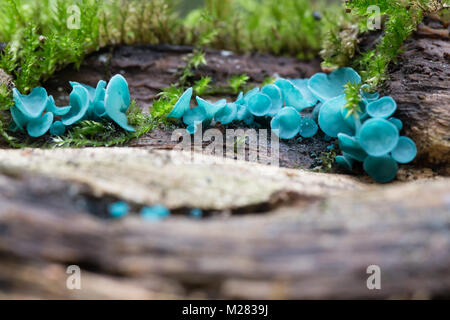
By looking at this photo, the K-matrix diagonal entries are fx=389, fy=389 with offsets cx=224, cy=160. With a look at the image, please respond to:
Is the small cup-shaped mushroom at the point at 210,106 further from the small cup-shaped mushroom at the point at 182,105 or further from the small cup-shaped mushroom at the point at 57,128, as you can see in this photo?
the small cup-shaped mushroom at the point at 57,128

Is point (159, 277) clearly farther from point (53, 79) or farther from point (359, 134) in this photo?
point (53, 79)

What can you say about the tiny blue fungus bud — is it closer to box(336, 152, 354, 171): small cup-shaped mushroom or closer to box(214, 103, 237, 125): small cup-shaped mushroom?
box(214, 103, 237, 125): small cup-shaped mushroom

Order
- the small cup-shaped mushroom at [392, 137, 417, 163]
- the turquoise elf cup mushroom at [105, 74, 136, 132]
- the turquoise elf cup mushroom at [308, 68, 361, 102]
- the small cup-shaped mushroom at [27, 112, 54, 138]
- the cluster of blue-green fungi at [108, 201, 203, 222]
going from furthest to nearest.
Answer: the turquoise elf cup mushroom at [308, 68, 361, 102]
the small cup-shaped mushroom at [27, 112, 54, 138]
the turquoise elf cup mushroom at [105, 74, 136, 132]
the small cup-shaped mushroom at [392, 137, 417, 163]
the cluster of blue-green fungi at [108, 201, 203, 222]

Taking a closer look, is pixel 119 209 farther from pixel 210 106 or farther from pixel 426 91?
pixel 426 91

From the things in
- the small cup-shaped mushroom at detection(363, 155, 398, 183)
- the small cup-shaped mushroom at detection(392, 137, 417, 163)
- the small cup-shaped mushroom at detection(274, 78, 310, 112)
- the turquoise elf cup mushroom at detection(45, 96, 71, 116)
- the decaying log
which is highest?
the small cup-shaped mushroom at detection(274, 78, 310, 112)

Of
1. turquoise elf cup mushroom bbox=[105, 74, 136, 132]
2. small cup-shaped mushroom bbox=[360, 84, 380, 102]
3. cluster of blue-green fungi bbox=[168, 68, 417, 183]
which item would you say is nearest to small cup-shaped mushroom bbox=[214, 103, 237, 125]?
cluster of blue-green fungi bbox=[168, 68, 417, 183]

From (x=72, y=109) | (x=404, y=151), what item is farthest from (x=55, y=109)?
(x=404, y=151)

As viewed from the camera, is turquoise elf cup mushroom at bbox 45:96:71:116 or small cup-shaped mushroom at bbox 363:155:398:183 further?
turquoise elf cup mushroom at bbox 45:96:71:116

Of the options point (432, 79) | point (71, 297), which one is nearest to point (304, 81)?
point (432, 79)
